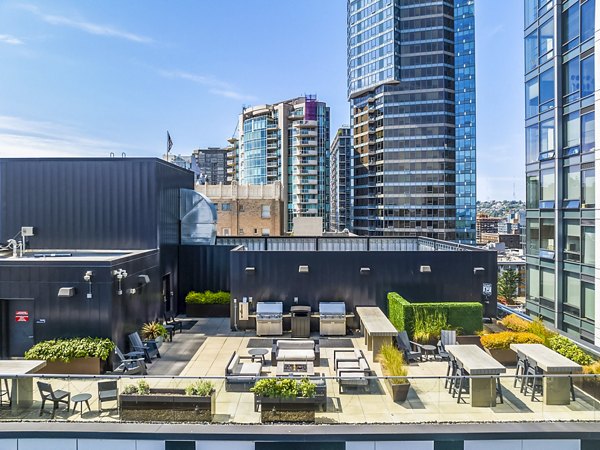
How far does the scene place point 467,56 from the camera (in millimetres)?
79625

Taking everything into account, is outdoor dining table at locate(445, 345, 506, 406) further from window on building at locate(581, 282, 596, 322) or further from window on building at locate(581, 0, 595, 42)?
window on building at locate(581, 0, 595, 42)

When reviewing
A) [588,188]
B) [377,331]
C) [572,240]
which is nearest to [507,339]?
[377,331]

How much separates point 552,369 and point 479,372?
5.07 feet

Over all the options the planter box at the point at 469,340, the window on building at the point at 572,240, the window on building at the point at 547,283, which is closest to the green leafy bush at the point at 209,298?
the planter box at the point at 469,340

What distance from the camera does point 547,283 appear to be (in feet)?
64.5

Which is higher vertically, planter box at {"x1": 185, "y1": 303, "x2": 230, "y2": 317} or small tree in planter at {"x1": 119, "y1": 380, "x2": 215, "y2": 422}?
small tree in planter at {"x1": 119, "y1": 380, "x2": 215, "y2": 422}

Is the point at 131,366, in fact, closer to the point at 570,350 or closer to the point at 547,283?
the point at 570,350

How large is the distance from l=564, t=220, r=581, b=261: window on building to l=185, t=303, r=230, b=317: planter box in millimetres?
14405

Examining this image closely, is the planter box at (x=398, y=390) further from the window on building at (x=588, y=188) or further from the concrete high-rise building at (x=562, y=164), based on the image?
the window on building at (x=588, y=188)

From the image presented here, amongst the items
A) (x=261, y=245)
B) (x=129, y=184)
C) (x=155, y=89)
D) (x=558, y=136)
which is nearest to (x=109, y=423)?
(x=129, y=184)

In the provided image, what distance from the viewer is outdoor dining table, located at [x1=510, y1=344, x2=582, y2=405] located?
8.20 metres


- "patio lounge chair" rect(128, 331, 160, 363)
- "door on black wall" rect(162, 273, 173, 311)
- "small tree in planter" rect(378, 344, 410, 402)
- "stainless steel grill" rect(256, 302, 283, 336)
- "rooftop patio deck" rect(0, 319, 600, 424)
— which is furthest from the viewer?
"door on black wall" rect(162, 273, 173, 311)

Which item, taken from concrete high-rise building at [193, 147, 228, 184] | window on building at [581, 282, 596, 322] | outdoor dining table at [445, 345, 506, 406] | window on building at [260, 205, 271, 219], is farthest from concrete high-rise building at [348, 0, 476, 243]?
concrete high-rise building at [193, 147, 228, 184]

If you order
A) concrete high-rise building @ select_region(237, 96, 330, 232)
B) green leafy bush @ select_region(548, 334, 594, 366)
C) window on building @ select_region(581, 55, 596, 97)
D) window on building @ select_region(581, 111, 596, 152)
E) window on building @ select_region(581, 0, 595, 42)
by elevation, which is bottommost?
green leafy bush @ select_region(548, 334, 594, 366)
